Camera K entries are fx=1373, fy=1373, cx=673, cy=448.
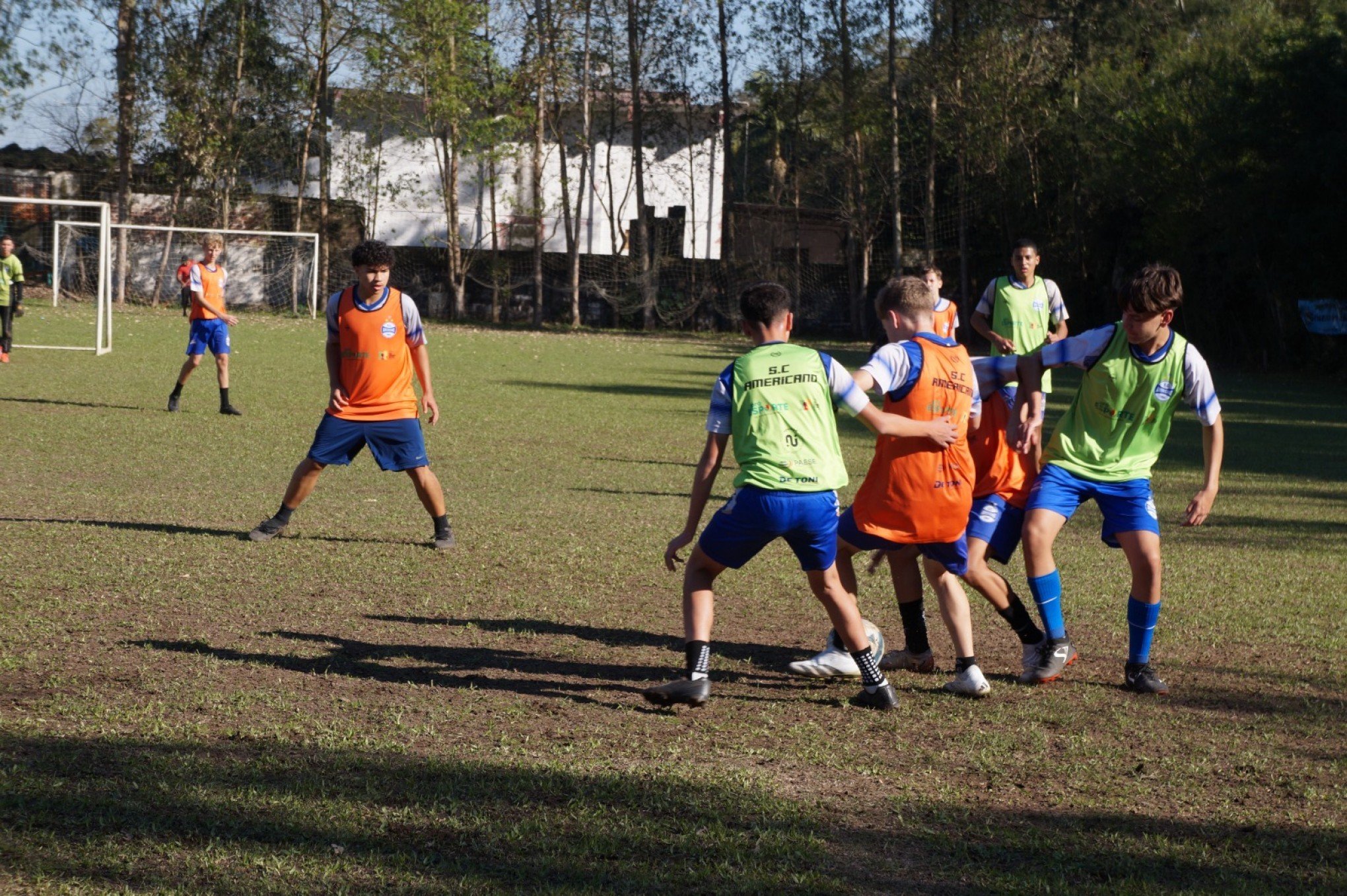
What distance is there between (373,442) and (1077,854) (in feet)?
17.8

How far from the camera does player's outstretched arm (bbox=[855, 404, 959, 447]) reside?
5020 mm

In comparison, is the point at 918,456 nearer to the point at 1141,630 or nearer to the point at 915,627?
the point at 915,627

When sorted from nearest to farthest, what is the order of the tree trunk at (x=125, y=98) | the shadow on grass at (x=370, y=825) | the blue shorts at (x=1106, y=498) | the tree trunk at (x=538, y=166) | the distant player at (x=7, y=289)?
the shadow on grass at (x=370, y=825) → the blue shorts at (x=1106, y=498) → the distant player at (x=7, y=289) → the tree trunk at (x=125, y=98) → the tree trunk at (x=538, y=166)

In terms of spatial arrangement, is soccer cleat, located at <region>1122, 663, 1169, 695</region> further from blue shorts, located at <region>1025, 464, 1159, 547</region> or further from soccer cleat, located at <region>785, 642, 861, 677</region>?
soccer cleat, located at <region>785, 642, 861, 677</region>

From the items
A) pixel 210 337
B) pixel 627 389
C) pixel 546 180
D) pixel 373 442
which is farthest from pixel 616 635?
pixel 546 180

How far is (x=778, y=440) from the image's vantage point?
16.5ft

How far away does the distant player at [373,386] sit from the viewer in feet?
27.1

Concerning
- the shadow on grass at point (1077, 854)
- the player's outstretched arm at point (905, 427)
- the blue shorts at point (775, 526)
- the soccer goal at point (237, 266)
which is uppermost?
the soccer goal at point (237, 266)

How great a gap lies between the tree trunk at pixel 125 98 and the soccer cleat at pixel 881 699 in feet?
133

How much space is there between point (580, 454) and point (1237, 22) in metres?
29.1

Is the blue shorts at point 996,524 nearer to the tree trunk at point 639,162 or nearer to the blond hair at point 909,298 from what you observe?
the blond hair at point 909,298

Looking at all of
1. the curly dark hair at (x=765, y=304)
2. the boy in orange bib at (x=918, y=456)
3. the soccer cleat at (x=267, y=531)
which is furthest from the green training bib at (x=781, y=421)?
the soccer cleat at (x=267, y=531)

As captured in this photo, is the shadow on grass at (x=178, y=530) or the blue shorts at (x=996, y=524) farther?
the shadow on grass at (x=178, y=530)

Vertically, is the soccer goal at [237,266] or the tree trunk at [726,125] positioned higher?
the tree trunk at [726,125]
